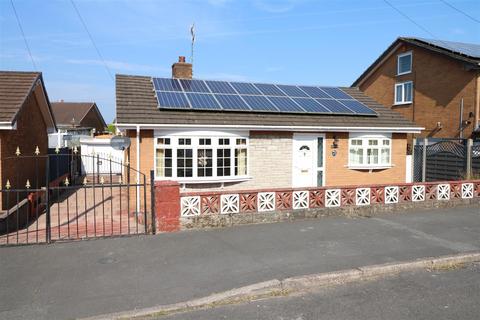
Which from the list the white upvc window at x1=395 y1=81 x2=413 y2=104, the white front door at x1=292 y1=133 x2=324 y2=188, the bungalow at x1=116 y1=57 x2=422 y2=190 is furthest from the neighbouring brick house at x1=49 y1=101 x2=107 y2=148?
the white front door at x1=292 y1=133 x2=324 y2=188

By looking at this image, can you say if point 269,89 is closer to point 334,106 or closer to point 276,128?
point 334,106

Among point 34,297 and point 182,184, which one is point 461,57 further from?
point 34,297

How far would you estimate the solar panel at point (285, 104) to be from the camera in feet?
46.1

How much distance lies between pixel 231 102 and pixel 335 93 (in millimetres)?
5339

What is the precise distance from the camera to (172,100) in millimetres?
13023

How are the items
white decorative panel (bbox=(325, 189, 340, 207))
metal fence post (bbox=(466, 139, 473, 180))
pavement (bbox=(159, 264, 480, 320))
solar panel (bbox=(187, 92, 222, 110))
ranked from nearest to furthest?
pavement (bbox=(159, 264, 480, 320)) → white decorative panel (bbox=(325, 189, 340, 207)) → solar panel (bbox=(187, 92, 222, 110)) → metal fence post (bbox=(466, 139, 473, 180))

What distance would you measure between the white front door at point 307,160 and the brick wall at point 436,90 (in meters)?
11.2

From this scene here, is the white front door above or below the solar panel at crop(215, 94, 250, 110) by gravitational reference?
below

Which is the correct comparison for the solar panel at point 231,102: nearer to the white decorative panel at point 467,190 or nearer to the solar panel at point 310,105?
the solar panel at point 310,105

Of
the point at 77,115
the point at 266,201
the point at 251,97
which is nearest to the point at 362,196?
the point at 266,201

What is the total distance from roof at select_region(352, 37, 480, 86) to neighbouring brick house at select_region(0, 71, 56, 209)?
19161 mm

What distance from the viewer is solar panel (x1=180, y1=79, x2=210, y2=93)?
14695 mm

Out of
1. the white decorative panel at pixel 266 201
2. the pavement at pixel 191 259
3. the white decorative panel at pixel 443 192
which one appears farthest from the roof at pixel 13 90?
the white decorative panel at pixel 443 192

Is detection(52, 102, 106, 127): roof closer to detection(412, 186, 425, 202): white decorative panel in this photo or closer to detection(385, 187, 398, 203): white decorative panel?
detection(385, 187, 398, 203): white decorative panel
